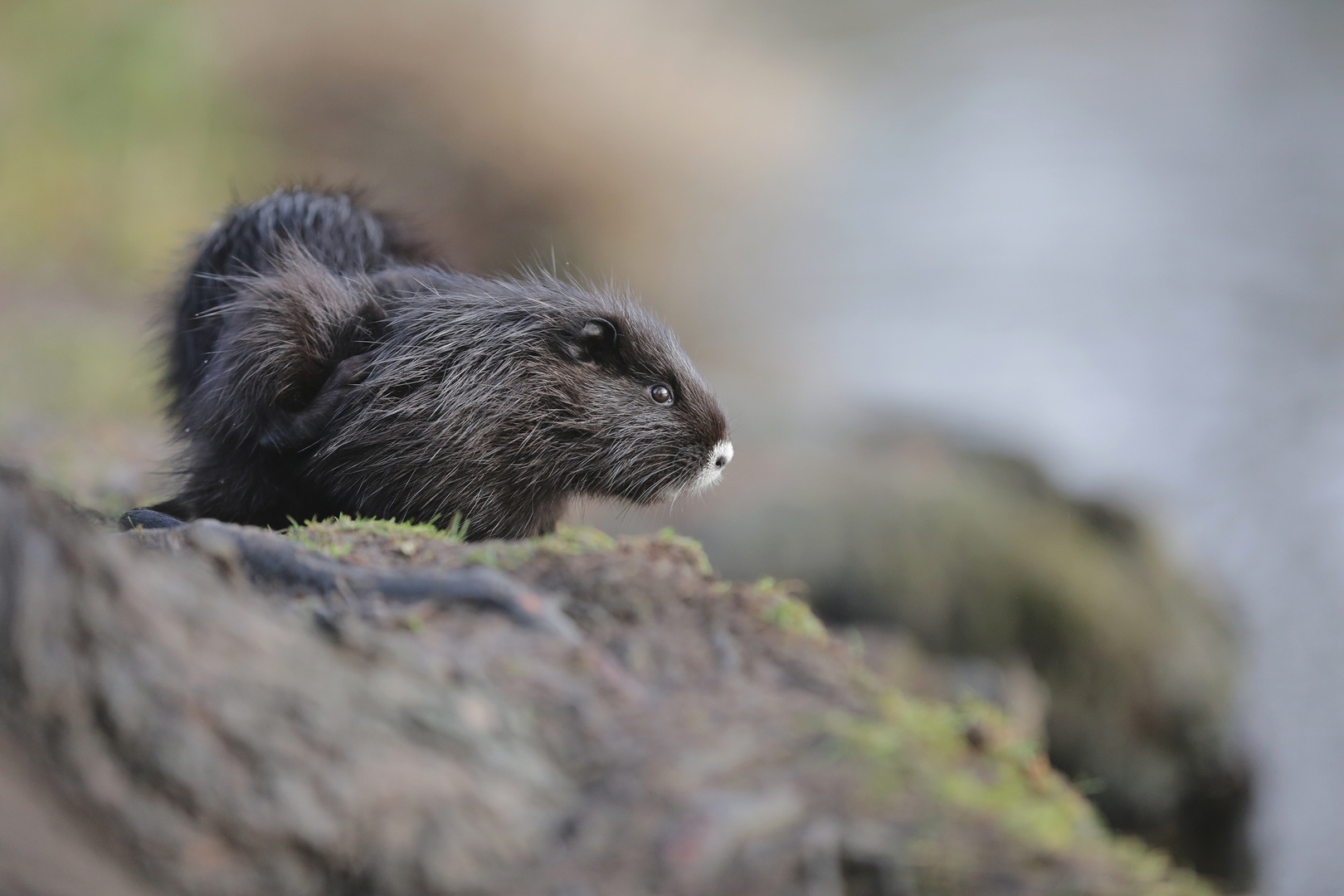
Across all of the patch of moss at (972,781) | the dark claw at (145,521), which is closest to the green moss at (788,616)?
the patch of moss at (972,781)

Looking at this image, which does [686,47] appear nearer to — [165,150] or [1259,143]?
[165,150]

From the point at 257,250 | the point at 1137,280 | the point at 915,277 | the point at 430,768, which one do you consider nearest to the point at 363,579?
the point at 430,768

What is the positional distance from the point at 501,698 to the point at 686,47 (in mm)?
17253

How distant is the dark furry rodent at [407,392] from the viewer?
13.7ft

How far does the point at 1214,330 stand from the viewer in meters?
14.5

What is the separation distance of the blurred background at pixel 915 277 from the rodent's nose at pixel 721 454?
2.07 meters

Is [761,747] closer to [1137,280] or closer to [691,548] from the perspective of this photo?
[691,548]

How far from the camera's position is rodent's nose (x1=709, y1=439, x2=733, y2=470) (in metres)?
4.80

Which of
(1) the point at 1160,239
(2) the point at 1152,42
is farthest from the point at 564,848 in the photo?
(2) the point at 1152,42

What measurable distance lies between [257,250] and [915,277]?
15587mm

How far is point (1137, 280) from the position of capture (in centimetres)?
1669

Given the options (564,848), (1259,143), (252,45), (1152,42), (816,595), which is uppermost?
(1152,42)

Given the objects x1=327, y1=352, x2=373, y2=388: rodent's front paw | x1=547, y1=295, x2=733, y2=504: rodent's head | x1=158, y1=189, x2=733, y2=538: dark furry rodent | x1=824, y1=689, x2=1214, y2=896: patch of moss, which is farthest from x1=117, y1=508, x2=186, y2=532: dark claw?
x1=824, y1=689, x2=1214, y2=896: patch of moss

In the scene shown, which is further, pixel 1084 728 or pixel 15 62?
pixel 15 62
